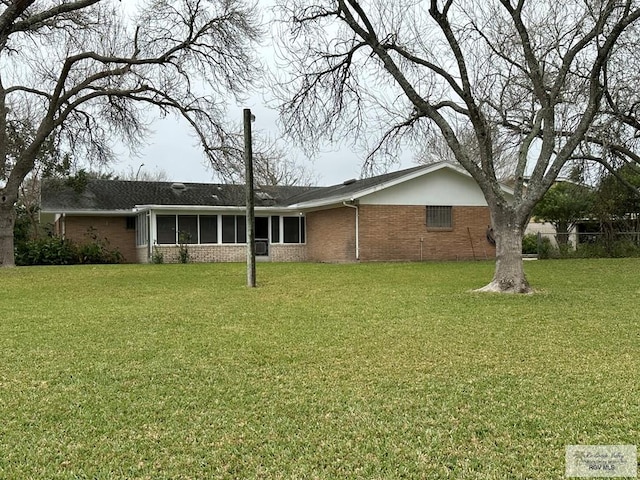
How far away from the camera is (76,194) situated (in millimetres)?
24281

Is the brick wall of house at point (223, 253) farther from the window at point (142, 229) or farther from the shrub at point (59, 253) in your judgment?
the shrub at point (59, 253)

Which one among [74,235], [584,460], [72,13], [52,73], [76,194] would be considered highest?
[72,13]

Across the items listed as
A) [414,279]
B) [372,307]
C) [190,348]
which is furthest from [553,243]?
[190,348]

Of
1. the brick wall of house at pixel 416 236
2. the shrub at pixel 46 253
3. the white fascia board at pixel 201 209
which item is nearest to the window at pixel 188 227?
the white fascia board at pixel 201 209

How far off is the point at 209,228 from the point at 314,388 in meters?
19.2

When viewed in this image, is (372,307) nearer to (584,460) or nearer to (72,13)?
(584,460)

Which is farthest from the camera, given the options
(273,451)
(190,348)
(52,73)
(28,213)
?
(28,213)

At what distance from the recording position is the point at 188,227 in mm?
22625

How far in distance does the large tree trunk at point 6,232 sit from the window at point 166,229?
5.25 m

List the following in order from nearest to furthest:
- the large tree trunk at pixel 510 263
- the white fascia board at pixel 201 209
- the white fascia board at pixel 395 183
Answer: the large tree trunk at pixel 510 263 → the white fascia board at pixel 395 183 → the white fascia board at pixel 201 209

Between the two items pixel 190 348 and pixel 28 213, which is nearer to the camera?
pixel 190 348

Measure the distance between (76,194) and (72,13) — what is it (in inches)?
345

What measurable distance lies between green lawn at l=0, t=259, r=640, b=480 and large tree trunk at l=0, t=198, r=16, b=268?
10.9 metres

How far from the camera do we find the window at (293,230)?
24266 millimetres
